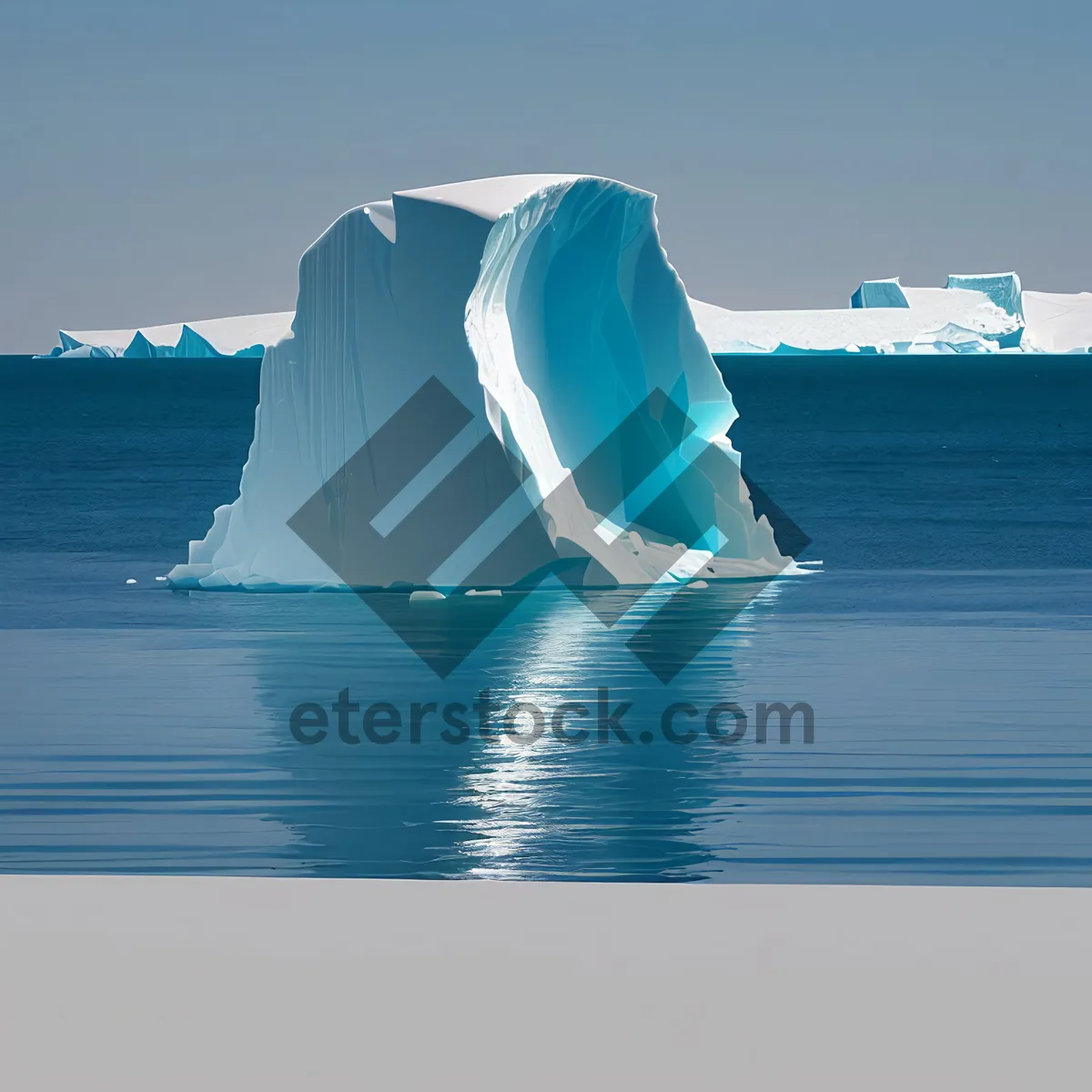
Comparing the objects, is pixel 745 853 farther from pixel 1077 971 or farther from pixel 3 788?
pixel 3 788

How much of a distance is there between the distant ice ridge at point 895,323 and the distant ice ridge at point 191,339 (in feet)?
106

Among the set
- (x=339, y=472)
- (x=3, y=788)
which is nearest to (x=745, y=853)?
(x=3, y=788)

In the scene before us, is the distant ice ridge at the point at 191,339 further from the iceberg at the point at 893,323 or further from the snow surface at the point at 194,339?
the iceberg at the point at 893,323

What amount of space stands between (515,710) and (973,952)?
6.87 metres

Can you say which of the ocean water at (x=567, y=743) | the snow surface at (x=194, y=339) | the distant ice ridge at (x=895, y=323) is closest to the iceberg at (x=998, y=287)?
the distant ice ridge at (x=895, y=323)

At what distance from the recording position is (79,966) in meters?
5.89

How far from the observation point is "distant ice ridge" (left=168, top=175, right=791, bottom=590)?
17.8 metres

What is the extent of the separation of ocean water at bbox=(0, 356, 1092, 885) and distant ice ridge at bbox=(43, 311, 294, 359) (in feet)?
340

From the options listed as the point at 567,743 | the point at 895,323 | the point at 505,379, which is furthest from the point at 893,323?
the point at 567,743

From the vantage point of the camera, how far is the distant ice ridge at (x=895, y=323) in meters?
136

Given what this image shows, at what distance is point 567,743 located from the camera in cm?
1162

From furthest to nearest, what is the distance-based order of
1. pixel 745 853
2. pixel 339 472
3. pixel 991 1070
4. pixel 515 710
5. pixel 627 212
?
1. pixel 627 212
2. pixel 339 472
3. pixel 515 710
4. pixel 745 853
5. pixel 991 1070

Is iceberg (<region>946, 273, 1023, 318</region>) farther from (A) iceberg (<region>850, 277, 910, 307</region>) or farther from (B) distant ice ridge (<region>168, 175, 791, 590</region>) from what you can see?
(B) distant ice ridge (<region>168, 175, 791, 590</region>)

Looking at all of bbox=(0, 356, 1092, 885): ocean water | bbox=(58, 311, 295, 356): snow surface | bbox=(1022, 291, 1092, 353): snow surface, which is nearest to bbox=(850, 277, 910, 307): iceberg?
bbox=(1022, 291, 1092, 353): snow surface
